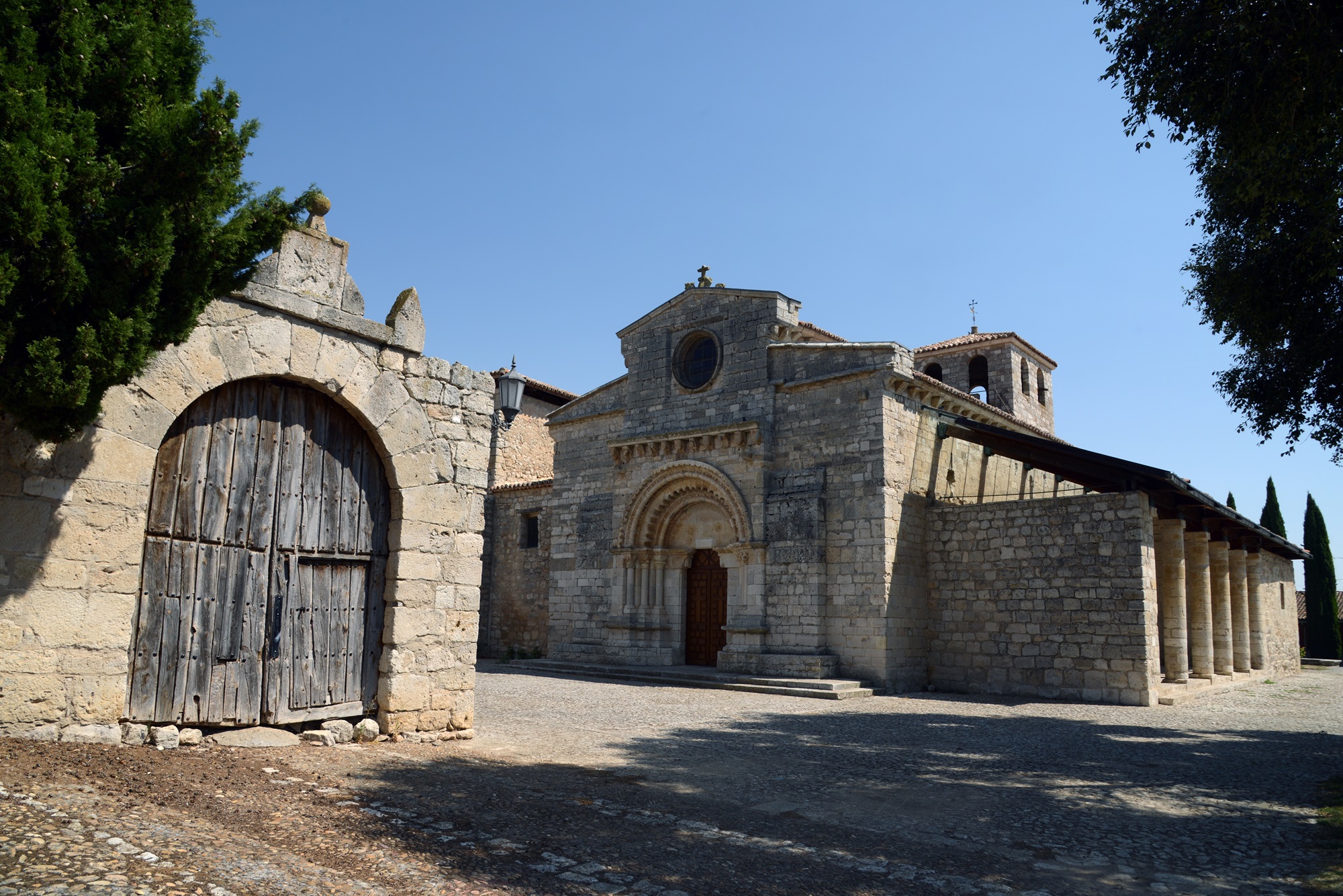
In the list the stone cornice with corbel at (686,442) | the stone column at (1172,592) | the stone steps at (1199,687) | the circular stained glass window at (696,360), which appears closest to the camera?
the stone steps at (1199,687)

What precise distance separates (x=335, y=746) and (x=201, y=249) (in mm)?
3787

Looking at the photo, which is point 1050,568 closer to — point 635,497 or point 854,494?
point 854,494

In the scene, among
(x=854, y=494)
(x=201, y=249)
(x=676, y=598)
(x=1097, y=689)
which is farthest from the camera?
(x=676, y=598)

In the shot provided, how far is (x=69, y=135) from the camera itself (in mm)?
4637

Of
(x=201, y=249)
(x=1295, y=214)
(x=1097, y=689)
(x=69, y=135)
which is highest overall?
(x=1295, y=214)

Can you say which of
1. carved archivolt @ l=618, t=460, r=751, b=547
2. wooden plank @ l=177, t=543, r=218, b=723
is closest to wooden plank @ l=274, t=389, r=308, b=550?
wooden plank @ l=177, t=543, r=218, b=723

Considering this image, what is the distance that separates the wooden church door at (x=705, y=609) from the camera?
17672 millimetres

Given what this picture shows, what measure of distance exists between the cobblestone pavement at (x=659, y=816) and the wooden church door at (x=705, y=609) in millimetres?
→ 8120

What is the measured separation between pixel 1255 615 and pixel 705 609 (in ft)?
48.4

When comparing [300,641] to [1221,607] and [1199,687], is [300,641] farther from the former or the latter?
[1221,607]

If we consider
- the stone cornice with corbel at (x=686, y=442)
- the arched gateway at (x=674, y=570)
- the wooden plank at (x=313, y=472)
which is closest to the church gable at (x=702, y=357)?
the stone cornice with corbel at (x=686, y=442)

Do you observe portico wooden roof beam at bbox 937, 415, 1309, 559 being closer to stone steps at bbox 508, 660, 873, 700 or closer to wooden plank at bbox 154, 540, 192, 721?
stone steps at bbox 508, 660, 873, 700

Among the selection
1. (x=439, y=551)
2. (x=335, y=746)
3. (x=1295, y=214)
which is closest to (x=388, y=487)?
(x=439, y=551)

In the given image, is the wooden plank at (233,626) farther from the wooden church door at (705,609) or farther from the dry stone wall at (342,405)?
the wooden church door at (705,609)
